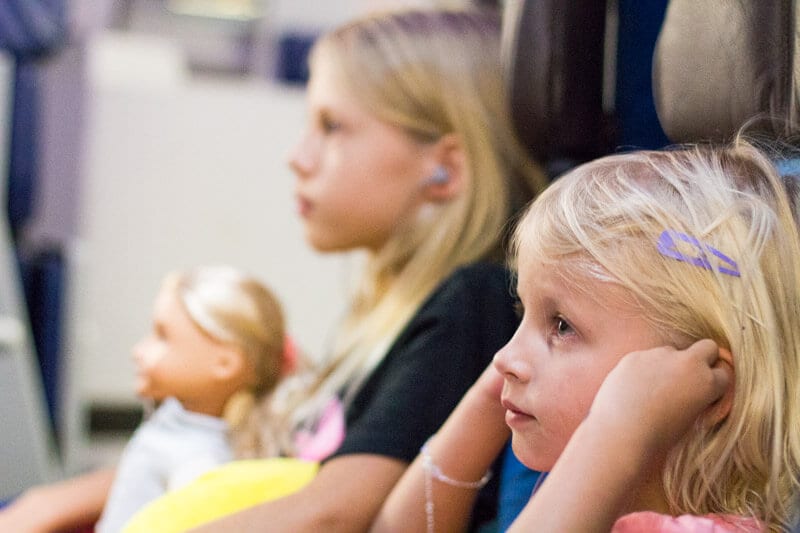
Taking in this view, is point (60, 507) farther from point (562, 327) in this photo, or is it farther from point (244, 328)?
point (562, 327)

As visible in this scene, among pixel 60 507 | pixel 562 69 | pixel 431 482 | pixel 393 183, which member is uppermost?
pixel 562 69

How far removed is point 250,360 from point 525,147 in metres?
0.34

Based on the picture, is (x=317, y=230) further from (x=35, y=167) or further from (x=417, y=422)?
(x=35, y=167)

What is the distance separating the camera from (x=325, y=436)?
0.78 m

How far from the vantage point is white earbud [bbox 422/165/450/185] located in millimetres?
823

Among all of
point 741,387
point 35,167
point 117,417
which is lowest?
point 117,417

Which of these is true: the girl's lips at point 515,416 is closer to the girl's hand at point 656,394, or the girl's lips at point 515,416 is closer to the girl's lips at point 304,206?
the girl's hand at point 656,394

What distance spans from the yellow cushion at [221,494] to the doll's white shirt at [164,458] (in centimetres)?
14

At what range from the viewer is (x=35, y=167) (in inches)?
85.2

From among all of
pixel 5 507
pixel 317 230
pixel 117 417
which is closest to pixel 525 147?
pixel 317 230

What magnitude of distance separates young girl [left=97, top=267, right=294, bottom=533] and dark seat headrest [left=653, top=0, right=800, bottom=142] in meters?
0.48

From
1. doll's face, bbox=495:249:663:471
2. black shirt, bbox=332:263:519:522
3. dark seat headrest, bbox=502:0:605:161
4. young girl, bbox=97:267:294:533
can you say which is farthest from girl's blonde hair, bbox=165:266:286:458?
doll's face, bbox=495:249:663:471

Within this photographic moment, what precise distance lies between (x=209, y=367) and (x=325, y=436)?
17cm

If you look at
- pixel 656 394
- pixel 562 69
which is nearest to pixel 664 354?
pixel 656 394
